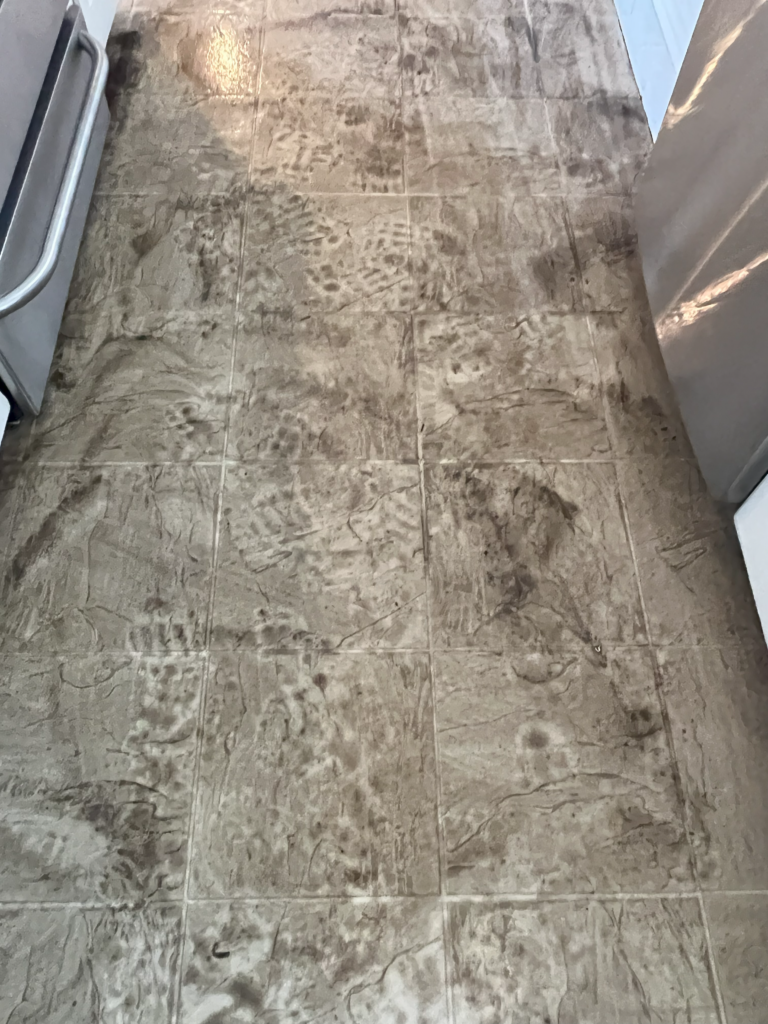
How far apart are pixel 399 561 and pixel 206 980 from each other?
606 millimetres

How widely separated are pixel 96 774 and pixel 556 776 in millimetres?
618

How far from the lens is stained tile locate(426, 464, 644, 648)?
1166mm

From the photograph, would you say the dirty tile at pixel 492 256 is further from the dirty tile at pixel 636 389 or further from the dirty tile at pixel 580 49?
the dirty tile at pixel 580 49

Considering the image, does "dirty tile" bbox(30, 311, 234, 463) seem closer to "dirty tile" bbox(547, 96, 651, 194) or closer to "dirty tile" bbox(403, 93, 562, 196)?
"dirty tile" bbox(403, 93, 562, 196)

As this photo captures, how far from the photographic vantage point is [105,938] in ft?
3.11

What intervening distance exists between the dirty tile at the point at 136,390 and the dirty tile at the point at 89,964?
0.67 m

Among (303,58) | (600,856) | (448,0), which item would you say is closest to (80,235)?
(303,58)

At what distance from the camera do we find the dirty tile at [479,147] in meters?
1.65

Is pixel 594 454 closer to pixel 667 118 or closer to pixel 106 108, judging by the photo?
pixel 667 118

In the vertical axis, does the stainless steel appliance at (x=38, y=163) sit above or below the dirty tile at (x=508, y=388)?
above

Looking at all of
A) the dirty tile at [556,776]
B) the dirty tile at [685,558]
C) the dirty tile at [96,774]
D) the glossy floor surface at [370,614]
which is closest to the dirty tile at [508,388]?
the glossy floor surface at [370,614]

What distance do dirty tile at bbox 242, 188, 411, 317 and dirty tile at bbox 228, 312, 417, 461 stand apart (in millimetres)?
46

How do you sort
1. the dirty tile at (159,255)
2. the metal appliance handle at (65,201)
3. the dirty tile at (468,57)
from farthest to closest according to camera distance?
the dirty tile at (468,57) < the dirty tile at (159,255) < the metal appliance handle at (65,201)

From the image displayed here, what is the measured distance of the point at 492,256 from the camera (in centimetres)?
154
